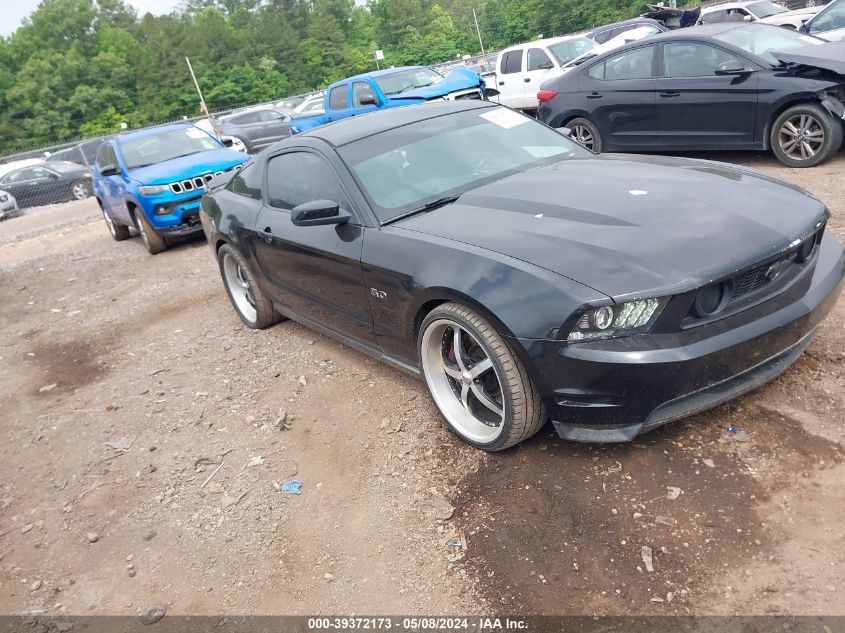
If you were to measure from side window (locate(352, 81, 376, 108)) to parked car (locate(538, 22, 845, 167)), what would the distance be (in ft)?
15.2

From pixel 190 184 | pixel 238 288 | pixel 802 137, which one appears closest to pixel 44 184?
pixel 190 184

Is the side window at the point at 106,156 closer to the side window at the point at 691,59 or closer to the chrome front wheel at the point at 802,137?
the side window at the point at 691,59

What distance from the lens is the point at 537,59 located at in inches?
A: 498

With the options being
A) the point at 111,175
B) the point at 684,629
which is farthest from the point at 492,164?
the point at 111,175

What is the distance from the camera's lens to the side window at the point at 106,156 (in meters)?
9.60

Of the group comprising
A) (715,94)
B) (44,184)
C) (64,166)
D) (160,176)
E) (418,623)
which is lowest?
(418,623)

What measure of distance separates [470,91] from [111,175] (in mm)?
6103

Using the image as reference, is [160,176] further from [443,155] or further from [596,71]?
[443,155]

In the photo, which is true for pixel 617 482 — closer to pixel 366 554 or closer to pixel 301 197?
pixel 366 554

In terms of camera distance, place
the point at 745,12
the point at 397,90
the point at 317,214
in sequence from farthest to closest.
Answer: the point at 745,12
the point at 397,90
the point at 317,214

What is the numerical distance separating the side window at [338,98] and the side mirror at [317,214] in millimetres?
9787

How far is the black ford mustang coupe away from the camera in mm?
2604

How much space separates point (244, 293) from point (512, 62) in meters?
9.49

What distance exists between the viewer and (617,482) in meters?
2.83
